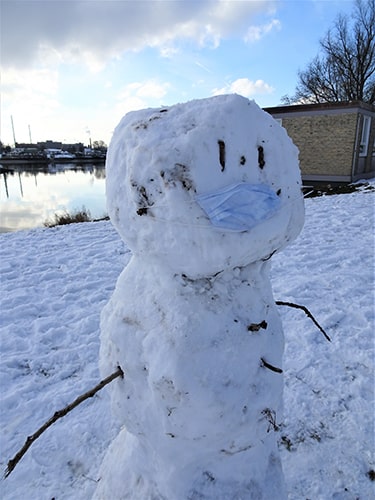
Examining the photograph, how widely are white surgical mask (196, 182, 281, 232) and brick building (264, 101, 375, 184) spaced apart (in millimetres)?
14543

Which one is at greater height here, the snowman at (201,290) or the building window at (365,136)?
the building window at (365,136)

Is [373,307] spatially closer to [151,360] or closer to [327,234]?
[327,234]

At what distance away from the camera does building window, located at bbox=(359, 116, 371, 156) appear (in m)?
15.4

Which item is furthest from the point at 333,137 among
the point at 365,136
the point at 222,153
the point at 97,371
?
the point at 222,153

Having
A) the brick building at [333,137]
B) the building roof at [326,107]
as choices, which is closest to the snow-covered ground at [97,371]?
the brick building at [333,137]

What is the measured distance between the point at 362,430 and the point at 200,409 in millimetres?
1799

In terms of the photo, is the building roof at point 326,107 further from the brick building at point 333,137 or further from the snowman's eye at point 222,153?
the snowman's eye at point 222,153

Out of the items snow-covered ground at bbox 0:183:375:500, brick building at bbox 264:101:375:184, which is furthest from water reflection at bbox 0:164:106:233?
brick building at bbox 264:101:375:184

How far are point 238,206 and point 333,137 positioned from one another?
15.8 m

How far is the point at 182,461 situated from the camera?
4.32ft

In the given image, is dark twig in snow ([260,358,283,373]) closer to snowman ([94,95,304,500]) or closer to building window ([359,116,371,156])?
snowman ([94,95,304,500])

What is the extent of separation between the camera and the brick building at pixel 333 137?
1447cm

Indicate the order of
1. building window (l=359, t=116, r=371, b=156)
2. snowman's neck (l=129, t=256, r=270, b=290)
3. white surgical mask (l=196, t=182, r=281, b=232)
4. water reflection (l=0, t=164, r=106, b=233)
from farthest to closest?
building window (l=359, t=116, r=371, b=156), water reflection (l=0, t=164, r=106, b=233), snowman's neck (l=129, t=256, r=270, b=290), white surgical mask (l=196, t=182, r=281, b=232)

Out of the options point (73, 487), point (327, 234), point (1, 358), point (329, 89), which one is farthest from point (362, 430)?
point (329, 89)
